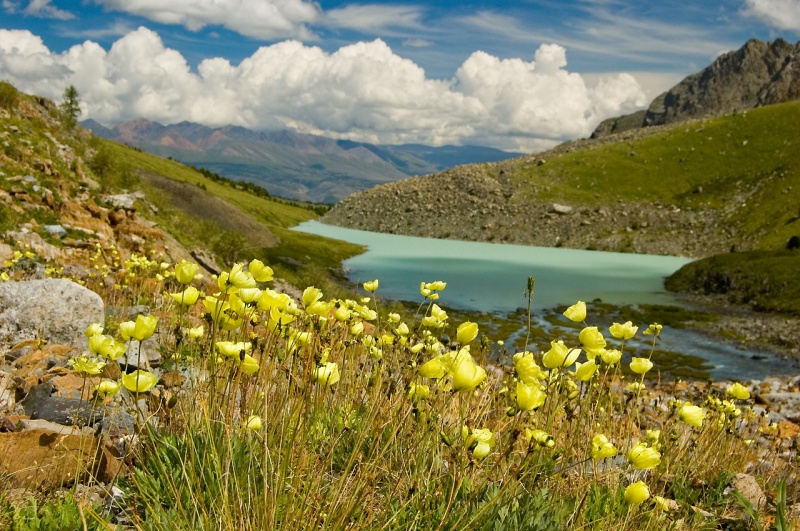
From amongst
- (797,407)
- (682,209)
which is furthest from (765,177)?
(797,407)

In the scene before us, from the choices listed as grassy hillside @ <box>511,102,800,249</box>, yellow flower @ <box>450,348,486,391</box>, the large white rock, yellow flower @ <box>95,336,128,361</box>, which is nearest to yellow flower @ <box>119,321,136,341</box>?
yellow flower @ <box>95,336,128,361</box>

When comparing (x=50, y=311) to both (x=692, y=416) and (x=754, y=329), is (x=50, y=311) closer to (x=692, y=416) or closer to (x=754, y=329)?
(x=692, y=416)

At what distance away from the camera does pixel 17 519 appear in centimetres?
312

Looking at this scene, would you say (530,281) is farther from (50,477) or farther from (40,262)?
(40,262)

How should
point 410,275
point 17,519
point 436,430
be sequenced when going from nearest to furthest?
point 17,519 → point 436,430 → point 410,275

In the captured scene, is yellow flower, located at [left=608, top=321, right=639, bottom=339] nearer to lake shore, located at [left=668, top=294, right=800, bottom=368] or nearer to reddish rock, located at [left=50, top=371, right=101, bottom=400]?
reddish rock, located at [left=50, top=371, right=101, bottom=400]

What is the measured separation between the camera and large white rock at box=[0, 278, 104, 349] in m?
7.59

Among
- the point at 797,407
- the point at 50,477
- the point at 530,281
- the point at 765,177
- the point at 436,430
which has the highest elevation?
the point at 765,177

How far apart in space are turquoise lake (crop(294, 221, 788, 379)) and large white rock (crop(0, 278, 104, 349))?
23632 millimetres

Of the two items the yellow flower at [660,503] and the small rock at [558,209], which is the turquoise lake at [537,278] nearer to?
the small rock at [558,209]

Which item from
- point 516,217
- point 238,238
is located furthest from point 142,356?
point 516,217

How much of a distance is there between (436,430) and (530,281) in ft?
4.48

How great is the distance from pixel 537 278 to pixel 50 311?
43403mm

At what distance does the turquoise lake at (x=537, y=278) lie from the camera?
89.9ft
